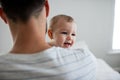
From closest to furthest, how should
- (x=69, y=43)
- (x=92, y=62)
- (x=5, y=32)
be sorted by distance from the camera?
(x=92, y=62), (x=69, y=43), (x=5, y=32)

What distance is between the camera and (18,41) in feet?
2.24

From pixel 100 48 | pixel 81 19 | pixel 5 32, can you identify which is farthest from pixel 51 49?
pixel 100 48

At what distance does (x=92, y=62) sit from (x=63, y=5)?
146cm

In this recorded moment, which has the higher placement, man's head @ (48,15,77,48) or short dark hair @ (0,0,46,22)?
short dark hair @ (0,0,46,22)

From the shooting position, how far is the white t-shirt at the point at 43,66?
65 centimetres

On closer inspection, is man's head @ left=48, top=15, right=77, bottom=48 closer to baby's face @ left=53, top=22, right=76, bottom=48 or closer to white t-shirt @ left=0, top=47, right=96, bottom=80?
baby's face @ left=53, top=22, right=76, bottom=48

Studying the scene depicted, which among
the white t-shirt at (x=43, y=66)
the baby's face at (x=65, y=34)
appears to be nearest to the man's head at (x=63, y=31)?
the baby's face at (x=65, y=34)

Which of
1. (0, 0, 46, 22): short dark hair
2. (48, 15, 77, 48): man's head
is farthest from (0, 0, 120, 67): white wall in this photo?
(0, 0, 46, 22): short dark hair

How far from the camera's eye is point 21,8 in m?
0.66

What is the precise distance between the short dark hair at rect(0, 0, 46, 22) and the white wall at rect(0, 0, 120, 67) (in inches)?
58.0

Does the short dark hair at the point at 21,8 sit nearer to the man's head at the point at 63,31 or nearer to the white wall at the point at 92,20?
the man's head at the point at 63,31

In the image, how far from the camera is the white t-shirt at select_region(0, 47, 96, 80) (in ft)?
2.12

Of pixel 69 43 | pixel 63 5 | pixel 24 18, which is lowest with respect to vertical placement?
pixel 69 43

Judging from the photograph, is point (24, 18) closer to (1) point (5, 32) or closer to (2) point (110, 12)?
(1) point (5, 32)
